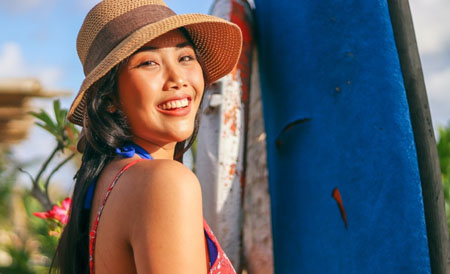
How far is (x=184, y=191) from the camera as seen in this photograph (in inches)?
43.9

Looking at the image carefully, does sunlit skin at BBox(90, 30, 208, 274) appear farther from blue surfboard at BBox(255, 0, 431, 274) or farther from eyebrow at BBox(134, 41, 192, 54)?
blue surfboard at BBox(255, 0, 431, 274)

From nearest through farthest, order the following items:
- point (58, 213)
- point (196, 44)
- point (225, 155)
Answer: point (196, 44) < point (225, 155) < point (58, 213)

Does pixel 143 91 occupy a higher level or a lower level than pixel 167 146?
higher

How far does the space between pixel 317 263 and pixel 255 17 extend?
1304 millimetres

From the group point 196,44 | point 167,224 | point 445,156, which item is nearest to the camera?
point 167,224

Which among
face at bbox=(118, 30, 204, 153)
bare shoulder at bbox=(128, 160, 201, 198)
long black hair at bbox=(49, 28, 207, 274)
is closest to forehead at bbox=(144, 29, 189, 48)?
face at bbox=(118, 30, 204, 153)

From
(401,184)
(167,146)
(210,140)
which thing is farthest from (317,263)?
(167,146)

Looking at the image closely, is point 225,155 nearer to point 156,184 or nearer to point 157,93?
point 157,93

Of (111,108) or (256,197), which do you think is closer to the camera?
(111,108)

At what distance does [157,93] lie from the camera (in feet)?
4.61

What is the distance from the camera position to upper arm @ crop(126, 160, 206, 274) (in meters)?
1.07

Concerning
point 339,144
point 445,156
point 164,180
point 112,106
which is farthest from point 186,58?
point 445,156

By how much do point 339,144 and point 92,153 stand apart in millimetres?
1025

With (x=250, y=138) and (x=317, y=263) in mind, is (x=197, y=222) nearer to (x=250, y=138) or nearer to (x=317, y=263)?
(x=317, y=263)
